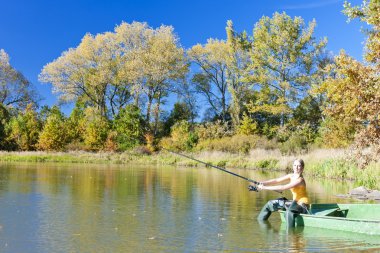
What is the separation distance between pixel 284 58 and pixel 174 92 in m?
13.9

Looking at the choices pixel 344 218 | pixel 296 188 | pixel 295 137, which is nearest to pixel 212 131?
pixel 295 137

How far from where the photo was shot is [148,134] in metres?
52.6

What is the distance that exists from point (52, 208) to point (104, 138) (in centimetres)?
3852

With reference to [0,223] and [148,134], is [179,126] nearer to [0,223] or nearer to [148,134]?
[148,134]

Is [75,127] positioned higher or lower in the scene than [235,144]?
higher

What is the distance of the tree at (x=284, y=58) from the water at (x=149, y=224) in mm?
29360

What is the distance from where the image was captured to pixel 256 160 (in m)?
35.2

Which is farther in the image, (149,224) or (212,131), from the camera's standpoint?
(212,131)

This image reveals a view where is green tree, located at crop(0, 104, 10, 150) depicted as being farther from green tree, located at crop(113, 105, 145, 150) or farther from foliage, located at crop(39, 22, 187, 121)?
green tree, located at crop(113, 105, 145, 150)

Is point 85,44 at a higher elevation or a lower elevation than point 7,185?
higher

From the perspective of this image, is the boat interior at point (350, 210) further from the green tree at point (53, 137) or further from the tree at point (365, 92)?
the green tree at point (53, 137)

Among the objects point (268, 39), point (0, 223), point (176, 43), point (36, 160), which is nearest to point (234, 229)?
point (0, 223)

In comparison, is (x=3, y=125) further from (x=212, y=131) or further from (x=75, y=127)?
(x=212, y=131)

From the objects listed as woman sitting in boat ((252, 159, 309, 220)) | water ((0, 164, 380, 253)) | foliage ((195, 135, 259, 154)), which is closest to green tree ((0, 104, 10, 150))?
foliage ((195, 135, 259, 154))
